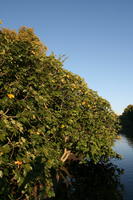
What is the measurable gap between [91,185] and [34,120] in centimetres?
1112

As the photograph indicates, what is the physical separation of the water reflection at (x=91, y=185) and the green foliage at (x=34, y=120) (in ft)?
9.04

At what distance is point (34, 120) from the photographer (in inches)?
269

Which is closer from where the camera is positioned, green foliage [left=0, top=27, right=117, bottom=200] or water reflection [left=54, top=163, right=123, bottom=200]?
green foliage [left=0, top=27, right=117, bottom=200]

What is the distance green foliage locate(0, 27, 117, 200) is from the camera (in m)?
5.05

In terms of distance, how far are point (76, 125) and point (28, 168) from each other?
6094 mm

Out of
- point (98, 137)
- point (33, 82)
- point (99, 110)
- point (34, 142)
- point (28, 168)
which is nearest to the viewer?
point (28, 168)

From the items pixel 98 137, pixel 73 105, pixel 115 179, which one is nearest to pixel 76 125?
pixel 73 105

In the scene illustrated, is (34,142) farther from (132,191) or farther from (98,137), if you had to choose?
(132,191)

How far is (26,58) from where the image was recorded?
7.11 meters

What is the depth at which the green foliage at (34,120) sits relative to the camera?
199 inches

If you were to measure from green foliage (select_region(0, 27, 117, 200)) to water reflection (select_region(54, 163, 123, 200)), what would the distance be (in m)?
2.76

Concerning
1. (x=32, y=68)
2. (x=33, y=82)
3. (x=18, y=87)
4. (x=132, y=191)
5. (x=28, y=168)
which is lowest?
(x=28, y=168)

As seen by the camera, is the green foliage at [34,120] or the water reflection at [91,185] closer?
the green foliage at [34,120]

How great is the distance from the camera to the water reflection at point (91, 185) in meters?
13.3
